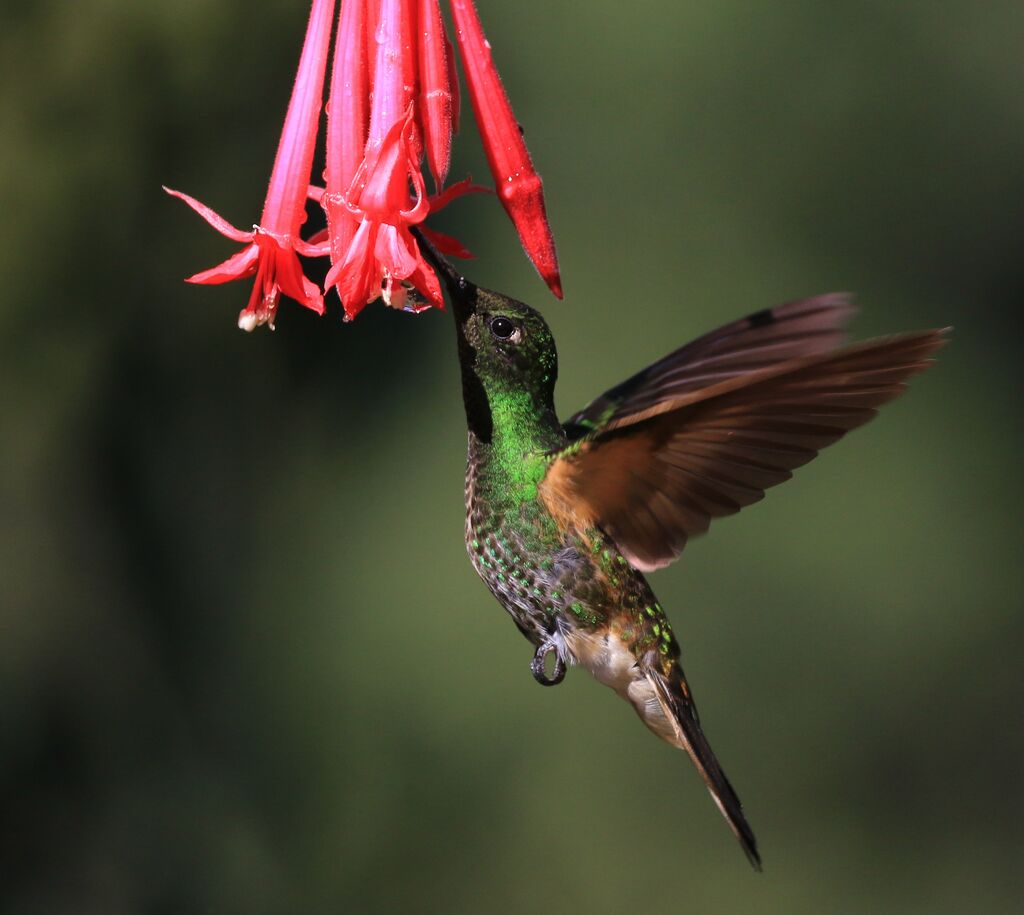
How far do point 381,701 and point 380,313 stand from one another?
2.76 feet

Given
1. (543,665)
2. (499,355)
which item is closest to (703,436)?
(499,355)

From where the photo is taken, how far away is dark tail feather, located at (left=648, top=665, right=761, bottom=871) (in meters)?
1.28

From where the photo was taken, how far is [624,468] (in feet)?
4.11

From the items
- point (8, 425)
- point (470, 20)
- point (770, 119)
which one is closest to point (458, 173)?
point (770, 119)

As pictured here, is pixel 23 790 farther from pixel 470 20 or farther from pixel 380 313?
pixel 470 20

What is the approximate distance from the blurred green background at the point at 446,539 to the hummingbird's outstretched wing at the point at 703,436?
5.43ft

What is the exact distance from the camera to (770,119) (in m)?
3.39

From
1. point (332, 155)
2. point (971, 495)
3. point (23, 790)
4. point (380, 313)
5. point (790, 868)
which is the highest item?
point (332, 155)

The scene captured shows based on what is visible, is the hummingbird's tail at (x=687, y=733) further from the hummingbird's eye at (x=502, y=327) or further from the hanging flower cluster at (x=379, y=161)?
the hanging flower cluster at (x=379, y=161)

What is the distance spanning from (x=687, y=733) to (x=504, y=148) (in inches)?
26.2

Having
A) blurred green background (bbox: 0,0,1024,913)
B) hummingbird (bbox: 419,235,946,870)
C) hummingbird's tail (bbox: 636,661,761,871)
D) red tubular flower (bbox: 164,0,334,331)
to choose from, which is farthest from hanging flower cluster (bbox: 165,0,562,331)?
blurred green background (bbox: 0,0,1024,913)

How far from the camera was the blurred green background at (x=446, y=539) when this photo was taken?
2857 millimetres

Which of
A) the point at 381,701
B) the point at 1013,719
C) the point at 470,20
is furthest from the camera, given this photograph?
the point at 1013,719

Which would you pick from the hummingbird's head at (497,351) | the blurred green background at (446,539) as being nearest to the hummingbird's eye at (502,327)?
the hummingbird's head at (497,351)
